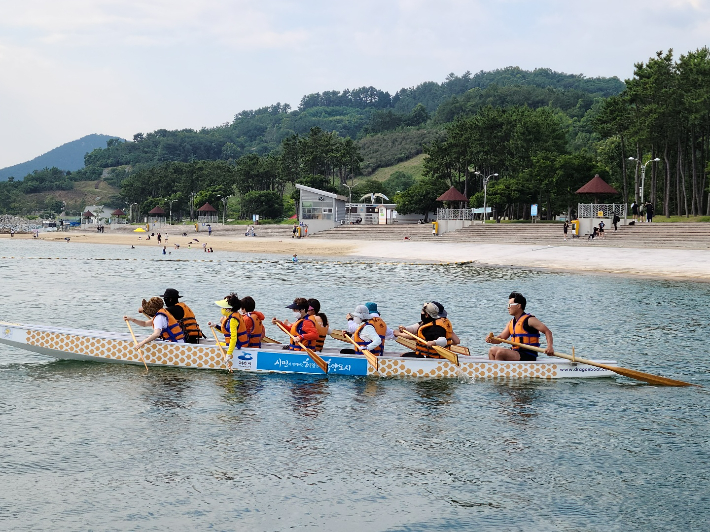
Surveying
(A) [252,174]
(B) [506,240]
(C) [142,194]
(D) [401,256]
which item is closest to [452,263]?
(D) [401,256]

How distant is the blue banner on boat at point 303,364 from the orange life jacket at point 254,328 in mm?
394

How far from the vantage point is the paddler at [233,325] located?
1595 centimetres

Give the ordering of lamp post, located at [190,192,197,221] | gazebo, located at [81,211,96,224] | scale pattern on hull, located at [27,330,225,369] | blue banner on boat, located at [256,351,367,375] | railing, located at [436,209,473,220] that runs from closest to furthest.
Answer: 1. blue banner on boat, located at [256,351,367,375]
2. scale pattern on hull, located at [27,330,225,369]
3. railing, located at [436,209,473,220]
4. lamp post, located at [190,192,197,221]
5. gazebo, located at [81,211,96,224]

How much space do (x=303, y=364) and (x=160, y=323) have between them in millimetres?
3436

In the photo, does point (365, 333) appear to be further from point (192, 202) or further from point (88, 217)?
point (88, 217)

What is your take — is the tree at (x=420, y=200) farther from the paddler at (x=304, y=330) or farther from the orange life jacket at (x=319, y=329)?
the paddler at (x=304, y=330)

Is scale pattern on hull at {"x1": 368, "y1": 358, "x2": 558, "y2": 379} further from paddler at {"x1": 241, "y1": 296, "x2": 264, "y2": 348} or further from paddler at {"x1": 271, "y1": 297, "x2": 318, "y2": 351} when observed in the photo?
paddler at {"x1": 241, "y1": 296, "x2": 264, "y2": 348}

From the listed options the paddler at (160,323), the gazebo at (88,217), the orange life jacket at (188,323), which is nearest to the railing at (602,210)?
the orange life jacket at (188,323)

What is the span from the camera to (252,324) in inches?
654

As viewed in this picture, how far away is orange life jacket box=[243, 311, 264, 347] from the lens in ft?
54.3

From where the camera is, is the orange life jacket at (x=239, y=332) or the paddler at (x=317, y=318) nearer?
the paddler at (x=317, y=318)

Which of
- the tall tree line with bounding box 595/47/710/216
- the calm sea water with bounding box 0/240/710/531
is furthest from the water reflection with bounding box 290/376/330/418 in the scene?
the tall tree line with bounding box 595/47/710/216

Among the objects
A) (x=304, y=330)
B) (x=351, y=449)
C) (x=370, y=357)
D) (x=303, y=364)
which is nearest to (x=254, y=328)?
(x=304, y=330)

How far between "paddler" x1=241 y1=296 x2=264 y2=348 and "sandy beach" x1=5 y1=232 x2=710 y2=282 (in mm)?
30844
